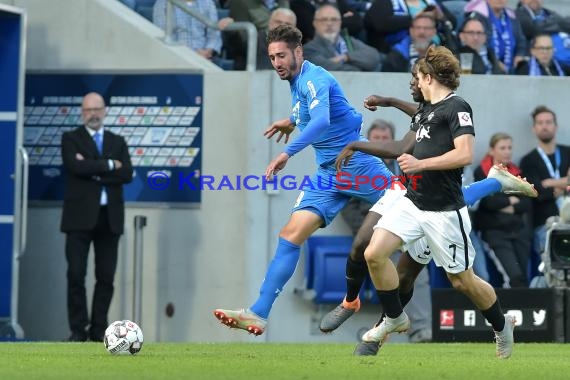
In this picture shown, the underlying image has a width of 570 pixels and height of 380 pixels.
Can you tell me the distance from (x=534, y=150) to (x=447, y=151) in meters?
7.81

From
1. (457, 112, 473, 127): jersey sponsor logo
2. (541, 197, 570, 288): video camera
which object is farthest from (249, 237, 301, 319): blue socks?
(541, 197, 570, 288): video camera

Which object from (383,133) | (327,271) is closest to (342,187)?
(383,133)

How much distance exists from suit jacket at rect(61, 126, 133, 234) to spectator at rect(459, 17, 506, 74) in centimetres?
431

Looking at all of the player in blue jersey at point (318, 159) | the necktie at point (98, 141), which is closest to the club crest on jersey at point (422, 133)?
the player in blue jersey at point (318, 159)

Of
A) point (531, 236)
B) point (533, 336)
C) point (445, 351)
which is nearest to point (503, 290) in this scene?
point (533, 336)

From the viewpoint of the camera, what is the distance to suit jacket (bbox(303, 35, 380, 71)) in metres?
18.0

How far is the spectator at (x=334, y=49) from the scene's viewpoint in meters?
18.0

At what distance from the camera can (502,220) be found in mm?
18109

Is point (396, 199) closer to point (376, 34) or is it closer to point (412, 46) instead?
point (412, 46)

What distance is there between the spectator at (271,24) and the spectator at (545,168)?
312cm

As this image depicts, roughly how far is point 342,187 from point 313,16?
6.81 meters

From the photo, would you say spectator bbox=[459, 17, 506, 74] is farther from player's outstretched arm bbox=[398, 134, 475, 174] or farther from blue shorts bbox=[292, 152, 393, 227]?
player's outstretched arm bbox=[398, 134, 475, 174]

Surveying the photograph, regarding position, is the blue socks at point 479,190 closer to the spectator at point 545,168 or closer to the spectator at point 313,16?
the spectator at point 545,168

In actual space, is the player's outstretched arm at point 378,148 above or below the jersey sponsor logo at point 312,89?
below
